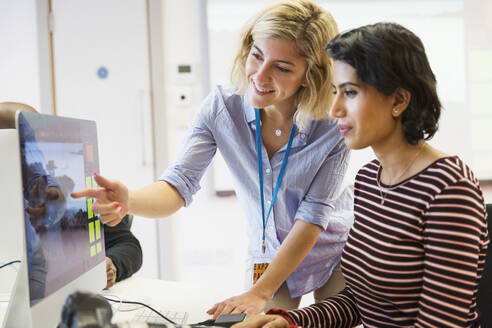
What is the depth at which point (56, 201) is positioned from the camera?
88cm

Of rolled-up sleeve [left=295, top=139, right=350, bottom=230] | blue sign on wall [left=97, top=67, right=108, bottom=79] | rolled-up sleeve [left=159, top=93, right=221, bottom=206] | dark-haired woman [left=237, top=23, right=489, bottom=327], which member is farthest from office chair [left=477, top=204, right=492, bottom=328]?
blue sign on wall [left=97, top=67, right=108, bottom=79]

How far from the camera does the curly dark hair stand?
0.94 m

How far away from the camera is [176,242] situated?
3055 mm

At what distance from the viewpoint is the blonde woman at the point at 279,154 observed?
1.28m

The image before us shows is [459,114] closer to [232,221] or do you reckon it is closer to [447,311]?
[232,221]

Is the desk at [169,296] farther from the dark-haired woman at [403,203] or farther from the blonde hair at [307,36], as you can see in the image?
the blonde hair at [307,36]

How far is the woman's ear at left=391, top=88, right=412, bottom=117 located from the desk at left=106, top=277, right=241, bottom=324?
26.5 inches

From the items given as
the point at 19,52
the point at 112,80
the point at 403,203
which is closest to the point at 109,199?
the point at 403,203

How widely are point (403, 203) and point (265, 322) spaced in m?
0.40

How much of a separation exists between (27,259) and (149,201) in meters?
0.53

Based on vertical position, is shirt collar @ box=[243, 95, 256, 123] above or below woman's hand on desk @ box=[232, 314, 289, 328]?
above

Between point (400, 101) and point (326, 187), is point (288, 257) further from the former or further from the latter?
point (400, 101)

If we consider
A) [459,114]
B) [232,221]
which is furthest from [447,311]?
[459,114]

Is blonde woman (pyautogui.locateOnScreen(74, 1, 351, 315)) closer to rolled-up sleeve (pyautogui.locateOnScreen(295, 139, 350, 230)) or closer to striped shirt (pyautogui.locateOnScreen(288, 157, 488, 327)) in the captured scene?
rolled-up sleeve (pyautogui.locateOnScreen(295, 139, 350, 230))
